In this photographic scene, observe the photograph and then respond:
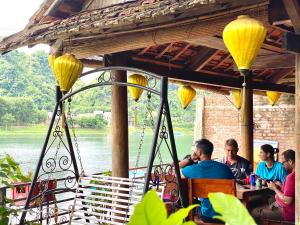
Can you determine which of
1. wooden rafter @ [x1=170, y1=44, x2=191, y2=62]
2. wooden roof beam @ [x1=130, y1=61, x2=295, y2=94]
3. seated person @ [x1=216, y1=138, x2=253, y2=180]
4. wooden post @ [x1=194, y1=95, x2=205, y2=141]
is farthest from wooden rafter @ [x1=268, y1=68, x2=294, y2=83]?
wooden post @ [x1=194, y1=95, x2=205, y2=141]

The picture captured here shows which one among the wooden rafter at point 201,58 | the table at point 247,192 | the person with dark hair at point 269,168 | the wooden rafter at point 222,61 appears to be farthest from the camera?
the wooden rafter at point 222,61

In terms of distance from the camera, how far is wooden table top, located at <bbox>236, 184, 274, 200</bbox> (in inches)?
174

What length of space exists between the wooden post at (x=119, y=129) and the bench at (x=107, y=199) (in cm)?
55

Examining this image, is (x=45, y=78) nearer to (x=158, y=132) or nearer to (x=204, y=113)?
(x=204, y=113)

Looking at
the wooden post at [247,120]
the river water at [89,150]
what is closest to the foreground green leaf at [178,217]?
the wooden post at [247,120]

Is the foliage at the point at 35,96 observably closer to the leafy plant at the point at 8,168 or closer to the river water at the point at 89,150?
the river water at the point at 89,150

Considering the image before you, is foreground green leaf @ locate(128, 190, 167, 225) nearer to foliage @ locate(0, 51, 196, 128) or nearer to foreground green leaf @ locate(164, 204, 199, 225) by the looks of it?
foreground green leaf @ locate(164, 204, 199, 225)

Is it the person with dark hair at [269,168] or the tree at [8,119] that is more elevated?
the tree at [8,119]

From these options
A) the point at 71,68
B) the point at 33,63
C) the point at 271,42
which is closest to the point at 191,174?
the point at 71,68

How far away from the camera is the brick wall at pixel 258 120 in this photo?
406 inches

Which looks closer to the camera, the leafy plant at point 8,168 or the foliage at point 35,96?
the leafy plant at point 8,168

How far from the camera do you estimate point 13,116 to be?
26.1 meters

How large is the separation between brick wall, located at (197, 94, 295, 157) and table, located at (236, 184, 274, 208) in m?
5.64

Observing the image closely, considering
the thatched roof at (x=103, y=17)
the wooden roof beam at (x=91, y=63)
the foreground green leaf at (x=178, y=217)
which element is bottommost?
the foreground green leaf at (x=178, y=217)
